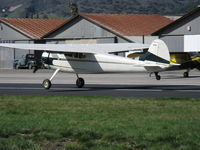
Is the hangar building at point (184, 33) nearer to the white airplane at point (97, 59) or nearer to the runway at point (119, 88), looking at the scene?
the runway at point (119, 88)

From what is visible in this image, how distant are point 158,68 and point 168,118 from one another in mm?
11665

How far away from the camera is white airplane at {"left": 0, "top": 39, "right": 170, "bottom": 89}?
86.0ft

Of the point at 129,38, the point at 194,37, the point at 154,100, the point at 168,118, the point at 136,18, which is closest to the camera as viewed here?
the point at 168,118

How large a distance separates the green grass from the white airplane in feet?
21.0

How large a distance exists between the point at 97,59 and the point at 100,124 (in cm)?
1365

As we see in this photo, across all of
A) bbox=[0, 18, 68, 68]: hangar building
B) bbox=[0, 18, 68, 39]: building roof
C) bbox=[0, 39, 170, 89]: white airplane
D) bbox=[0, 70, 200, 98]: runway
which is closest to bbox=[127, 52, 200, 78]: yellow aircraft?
bbox=[0, 70, 200, 98]: runway

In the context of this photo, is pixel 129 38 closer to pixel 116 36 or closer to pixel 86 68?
pixel 116 36

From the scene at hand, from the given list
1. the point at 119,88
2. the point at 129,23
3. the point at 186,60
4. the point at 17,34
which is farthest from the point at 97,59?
the point at 17,34

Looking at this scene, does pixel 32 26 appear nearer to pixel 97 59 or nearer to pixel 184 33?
pixel 184 33

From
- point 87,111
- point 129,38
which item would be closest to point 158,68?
point 87,111

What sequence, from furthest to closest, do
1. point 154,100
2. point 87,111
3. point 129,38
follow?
point 129,38 → point 154,100 → point 87,111

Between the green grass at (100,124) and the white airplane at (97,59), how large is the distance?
641cm

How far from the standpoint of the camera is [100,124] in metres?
13.8

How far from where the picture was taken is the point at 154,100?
19750mm
